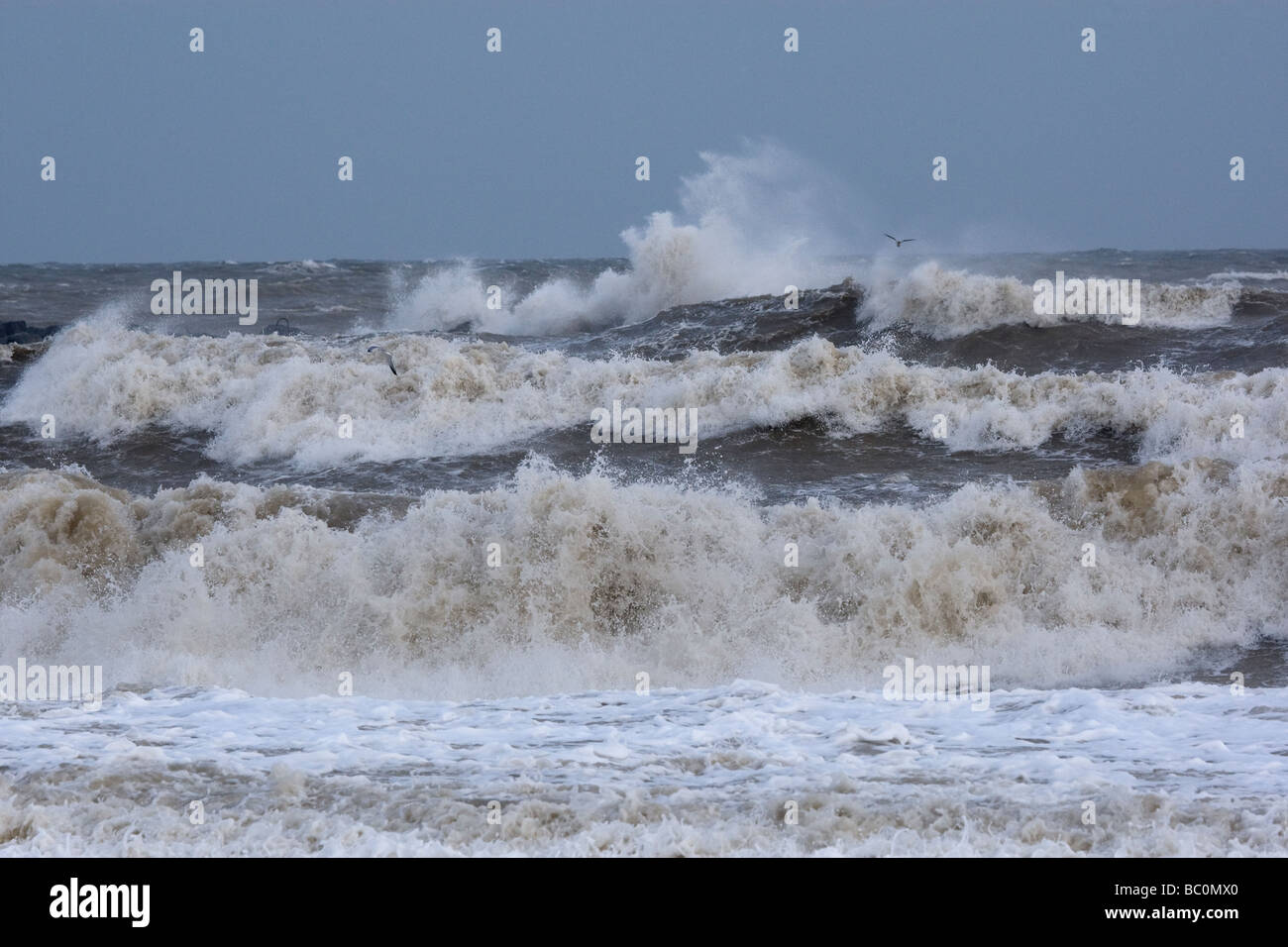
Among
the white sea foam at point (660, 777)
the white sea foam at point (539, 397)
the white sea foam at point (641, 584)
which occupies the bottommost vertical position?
the white sea foam at point (660, 777)

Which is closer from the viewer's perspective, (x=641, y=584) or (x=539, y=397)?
(x=641, y=584)

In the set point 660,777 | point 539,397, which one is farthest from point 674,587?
point 539,397

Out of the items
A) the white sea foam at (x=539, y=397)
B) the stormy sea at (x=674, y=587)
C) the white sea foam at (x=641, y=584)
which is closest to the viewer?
the stormy sea at (x=674, y=587)

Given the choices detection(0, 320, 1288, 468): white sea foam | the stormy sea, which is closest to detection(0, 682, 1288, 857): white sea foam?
the stormy sea

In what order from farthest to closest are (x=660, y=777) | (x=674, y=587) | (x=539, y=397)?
(x=539, y=397) < (x=674, y=587) < (x=660, y=777)

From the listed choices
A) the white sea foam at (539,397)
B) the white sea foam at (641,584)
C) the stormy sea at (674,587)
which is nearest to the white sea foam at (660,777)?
the stormy sea at (674,587)

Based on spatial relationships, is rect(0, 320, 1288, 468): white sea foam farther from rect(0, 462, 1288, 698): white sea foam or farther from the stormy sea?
rect(0, 462, 1288, 698): white sea foam

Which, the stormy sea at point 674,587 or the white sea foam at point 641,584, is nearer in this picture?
the stormy sea at point 674,587

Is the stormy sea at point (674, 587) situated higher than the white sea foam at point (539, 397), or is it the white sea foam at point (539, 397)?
the white sea foam at point (539, 397)

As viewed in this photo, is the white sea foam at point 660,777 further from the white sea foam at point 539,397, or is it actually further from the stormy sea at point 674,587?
the white sea foam at point 539,397

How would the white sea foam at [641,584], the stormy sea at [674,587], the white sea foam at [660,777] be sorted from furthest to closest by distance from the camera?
the white sea foam at [641,584] → the stormy sea at [674,587] → the white sea foam at [660,777]

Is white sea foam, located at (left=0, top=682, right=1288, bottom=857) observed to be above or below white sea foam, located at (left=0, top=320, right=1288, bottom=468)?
below

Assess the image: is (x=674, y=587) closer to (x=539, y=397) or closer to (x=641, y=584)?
(x=641, y=584)

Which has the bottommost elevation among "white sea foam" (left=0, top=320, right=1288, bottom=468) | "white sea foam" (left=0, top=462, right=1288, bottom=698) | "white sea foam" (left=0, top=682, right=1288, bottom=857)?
"white sea foam" (left=0, top=682, right=1288, bottom=857)
